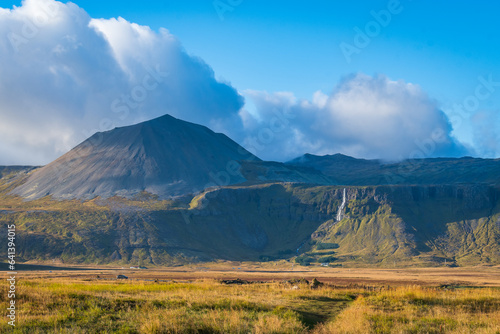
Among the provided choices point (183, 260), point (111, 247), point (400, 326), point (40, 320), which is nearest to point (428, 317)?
point (400, 326)

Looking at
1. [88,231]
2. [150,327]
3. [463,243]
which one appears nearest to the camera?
[150,327]

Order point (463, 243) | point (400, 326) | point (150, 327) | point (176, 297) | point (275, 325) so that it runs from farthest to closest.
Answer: point (463, 243)
point (176, 297)
point (400, 326)
point (275, 325)
point (150, 327)

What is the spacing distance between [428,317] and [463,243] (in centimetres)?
18813

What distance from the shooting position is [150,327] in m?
21.2

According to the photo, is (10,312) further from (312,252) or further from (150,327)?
(312,252)

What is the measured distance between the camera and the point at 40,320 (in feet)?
73.3

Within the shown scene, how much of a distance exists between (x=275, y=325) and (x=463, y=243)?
195880 mm

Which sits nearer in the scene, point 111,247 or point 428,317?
point 428,317

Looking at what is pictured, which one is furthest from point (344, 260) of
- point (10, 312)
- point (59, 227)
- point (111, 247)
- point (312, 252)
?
point (10, 312)

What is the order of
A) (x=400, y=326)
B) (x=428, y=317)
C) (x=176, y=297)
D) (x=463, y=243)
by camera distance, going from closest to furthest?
(x=400, y=326), (x=428, y=317), (x=176, y=297), (x=463, y=243)

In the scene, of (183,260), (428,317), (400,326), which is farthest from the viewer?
(183,260)

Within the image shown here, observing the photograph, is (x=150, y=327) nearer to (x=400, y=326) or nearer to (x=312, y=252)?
(x=400, y=326)

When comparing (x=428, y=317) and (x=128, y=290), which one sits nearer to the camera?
(x=428, y=317)

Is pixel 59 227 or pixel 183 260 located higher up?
pixel 59 227
